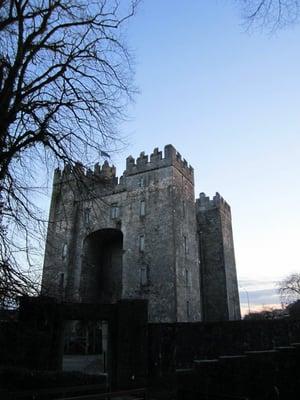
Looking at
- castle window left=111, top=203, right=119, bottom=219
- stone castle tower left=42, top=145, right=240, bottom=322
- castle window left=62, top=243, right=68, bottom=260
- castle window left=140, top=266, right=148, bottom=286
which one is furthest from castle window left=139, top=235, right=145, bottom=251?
castle window left=62, top=243, right=68, bottom=260

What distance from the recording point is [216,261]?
108 ft

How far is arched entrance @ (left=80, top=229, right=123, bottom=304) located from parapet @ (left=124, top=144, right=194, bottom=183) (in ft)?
17.7

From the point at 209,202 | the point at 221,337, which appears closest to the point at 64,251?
the point at 209,202

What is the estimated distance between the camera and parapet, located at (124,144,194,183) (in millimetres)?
28516

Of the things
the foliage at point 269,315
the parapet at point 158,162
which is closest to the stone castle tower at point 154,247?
the parapet at point 158,162

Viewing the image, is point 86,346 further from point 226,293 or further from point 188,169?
point 188,169

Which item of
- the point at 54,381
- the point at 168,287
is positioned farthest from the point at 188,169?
the point at 54,381

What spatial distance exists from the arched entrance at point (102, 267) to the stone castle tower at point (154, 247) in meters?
0.08

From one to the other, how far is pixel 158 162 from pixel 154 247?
22.7 ft

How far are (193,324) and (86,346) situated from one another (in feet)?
37.5

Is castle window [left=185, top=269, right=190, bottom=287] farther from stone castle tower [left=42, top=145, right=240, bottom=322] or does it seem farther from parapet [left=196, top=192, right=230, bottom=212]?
parapet [left=196, top=192, right=230, bottom=212]

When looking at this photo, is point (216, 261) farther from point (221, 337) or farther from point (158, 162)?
point (221, 337)

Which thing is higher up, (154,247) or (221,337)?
(154,247)

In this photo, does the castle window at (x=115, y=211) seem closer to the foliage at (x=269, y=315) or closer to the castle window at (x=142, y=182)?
the castle window at (x=142, y=182)
